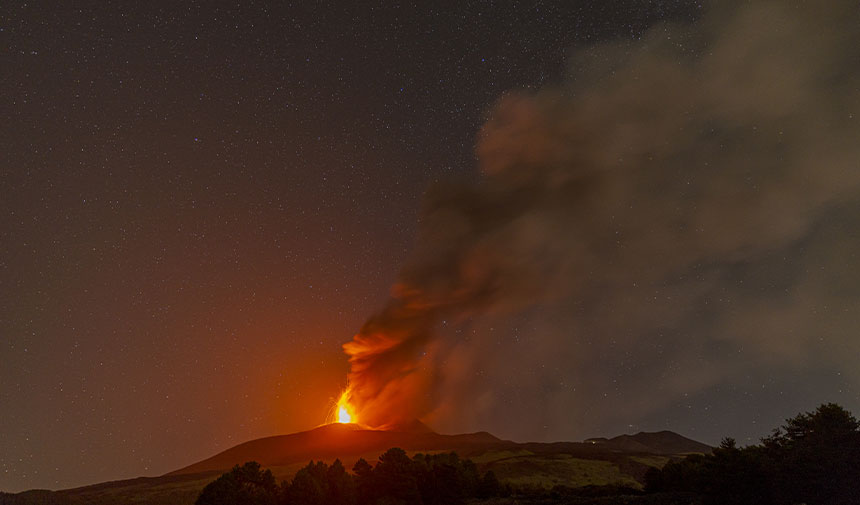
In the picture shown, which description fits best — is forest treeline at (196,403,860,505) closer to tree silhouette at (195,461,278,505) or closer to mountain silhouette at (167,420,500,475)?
tree silhouette at (195,461,278,505)

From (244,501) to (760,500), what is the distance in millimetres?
49446

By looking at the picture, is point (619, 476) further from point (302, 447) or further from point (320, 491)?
point (302, 447)

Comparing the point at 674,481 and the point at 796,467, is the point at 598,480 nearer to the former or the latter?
the point at 674,481

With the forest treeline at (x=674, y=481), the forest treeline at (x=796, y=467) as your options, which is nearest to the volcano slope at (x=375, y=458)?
the forest treeline at (x=674, y=481)

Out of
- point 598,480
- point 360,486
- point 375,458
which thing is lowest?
point 598,480

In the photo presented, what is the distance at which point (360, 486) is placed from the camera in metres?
62.5

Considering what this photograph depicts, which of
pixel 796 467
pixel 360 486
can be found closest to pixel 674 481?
pixel 796 467

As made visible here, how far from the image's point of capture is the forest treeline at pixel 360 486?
5522 cm

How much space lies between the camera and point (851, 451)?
137 ft

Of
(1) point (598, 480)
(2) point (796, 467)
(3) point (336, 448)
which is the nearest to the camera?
(2) point (796, 467)

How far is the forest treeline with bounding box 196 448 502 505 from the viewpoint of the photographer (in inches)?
2174

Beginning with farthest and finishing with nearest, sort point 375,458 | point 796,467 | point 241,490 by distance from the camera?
point 375,458 → point 241,490 → point 796,467

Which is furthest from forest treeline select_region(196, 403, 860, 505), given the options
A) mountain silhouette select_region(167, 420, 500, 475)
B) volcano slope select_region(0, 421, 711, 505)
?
mountain silhouette select_region(167, 420, 500, 475)

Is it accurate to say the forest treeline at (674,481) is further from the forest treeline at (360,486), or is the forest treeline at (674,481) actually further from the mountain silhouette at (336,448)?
the mountain silhouette at (336,448)
